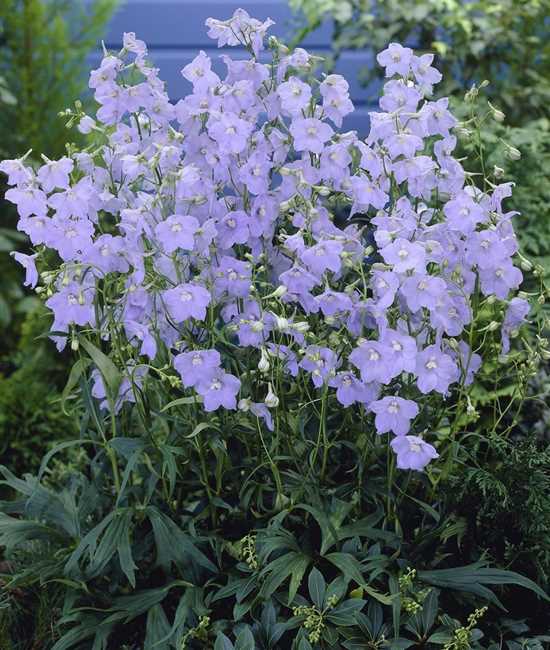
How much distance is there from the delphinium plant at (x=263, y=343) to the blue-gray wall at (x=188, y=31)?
3.04 m

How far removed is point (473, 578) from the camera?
2.35 metres

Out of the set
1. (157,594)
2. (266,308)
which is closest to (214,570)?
(157,594)

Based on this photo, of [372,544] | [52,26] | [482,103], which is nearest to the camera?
[372,544]

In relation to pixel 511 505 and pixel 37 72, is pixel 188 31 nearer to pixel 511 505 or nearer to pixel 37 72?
pixel 37 72

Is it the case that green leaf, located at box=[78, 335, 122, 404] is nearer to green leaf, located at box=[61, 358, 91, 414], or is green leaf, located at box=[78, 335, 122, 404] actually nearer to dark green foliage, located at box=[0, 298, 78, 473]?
green leaf, located at box=[61, 358, 91, 414]

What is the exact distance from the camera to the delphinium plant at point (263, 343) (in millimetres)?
2152

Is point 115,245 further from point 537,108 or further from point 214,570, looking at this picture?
point 537,108

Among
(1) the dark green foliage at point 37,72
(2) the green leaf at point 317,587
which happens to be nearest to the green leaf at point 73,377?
(2) the green leaf at point 317,587

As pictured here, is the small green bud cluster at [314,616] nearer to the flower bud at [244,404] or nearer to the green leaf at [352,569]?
the green leaf at [352,569]

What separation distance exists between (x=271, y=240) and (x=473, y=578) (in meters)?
0.91

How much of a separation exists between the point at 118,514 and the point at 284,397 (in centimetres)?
48

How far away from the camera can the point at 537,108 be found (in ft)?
15.2

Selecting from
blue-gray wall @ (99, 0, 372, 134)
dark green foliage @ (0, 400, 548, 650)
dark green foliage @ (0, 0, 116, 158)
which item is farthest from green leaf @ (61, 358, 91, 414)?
blue-gray wall @ (99, 0, 372, 134)

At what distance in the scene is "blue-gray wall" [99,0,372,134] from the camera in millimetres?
5281
